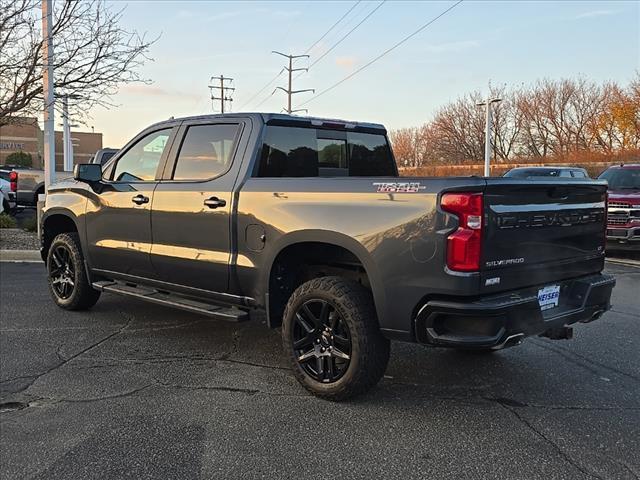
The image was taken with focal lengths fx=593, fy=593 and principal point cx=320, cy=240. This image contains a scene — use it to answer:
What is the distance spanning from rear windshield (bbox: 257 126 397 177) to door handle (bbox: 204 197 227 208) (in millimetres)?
359

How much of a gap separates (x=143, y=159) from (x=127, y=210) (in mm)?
508

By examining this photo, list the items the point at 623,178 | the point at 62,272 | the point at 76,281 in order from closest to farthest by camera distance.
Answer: the point at 76,281 → the point at 62,272 → the point at 623,178

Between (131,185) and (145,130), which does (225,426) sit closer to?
(131,185)

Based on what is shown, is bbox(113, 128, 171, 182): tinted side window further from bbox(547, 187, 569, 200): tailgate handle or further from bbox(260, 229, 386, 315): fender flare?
bbox(547, 187, 569, 200): tailgate handle

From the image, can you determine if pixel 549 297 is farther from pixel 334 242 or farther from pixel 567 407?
pixel 334 242

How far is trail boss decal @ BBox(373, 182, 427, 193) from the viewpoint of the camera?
3490 millimetres

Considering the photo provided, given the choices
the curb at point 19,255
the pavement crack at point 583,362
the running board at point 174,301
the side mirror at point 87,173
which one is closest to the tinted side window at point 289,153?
the running board at point 174,301

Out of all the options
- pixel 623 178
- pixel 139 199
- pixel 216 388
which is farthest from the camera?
pixel 623 178

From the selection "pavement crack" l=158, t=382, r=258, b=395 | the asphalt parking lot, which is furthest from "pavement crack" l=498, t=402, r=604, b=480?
"pavement crack" l=158, t=382, r=258, b=395

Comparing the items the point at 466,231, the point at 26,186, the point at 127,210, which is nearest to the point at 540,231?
the point at 466,231

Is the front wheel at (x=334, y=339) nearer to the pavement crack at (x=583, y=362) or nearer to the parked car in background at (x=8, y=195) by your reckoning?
the pavement crack at (x=583, y=362)

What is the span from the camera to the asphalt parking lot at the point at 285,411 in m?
3.15

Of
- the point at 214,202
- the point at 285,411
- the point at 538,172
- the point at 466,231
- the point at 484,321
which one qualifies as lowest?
the point at 285,411

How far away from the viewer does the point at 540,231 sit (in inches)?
146
